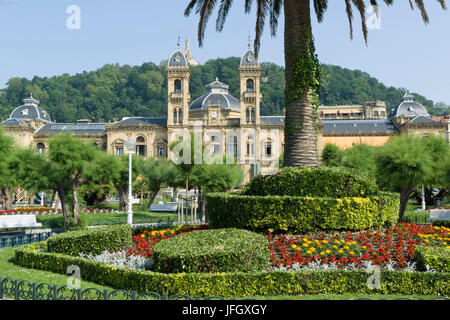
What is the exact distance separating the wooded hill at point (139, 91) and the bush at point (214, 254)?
275 feet

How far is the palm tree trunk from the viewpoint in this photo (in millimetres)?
12523

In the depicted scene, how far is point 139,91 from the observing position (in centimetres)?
10981

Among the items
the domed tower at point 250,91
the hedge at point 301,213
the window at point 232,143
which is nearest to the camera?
the hedge at point 301,213

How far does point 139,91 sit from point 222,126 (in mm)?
52194

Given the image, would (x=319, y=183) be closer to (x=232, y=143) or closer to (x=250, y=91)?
(x=232, y=143)

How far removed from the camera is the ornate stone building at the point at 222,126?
6278 centimetres

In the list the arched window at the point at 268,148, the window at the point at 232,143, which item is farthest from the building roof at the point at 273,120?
the window at the point at 232,143

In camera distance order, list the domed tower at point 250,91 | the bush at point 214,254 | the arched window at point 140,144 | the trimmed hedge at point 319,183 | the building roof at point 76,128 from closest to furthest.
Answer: the bush at point 214,254, the trimmed hedge at point 319,183, the domed tower at point 250,91, the arched window at point 140,144, the building roof at point 76,128

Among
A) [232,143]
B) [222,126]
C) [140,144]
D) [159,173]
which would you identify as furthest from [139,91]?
[159,173]

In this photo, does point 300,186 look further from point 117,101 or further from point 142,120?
point 117,101

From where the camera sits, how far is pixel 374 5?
14141 mm

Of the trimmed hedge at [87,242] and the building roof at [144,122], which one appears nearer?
the trimmed hedge at [87,242]

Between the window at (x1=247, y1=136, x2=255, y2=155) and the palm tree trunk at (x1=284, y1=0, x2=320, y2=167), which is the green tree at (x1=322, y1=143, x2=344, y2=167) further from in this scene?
the palm tree trunk at (x1=284, y1=0, x2=320, y2=167)

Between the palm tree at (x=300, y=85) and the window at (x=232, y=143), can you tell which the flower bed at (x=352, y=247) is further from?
the window at (x=232, y=143)
